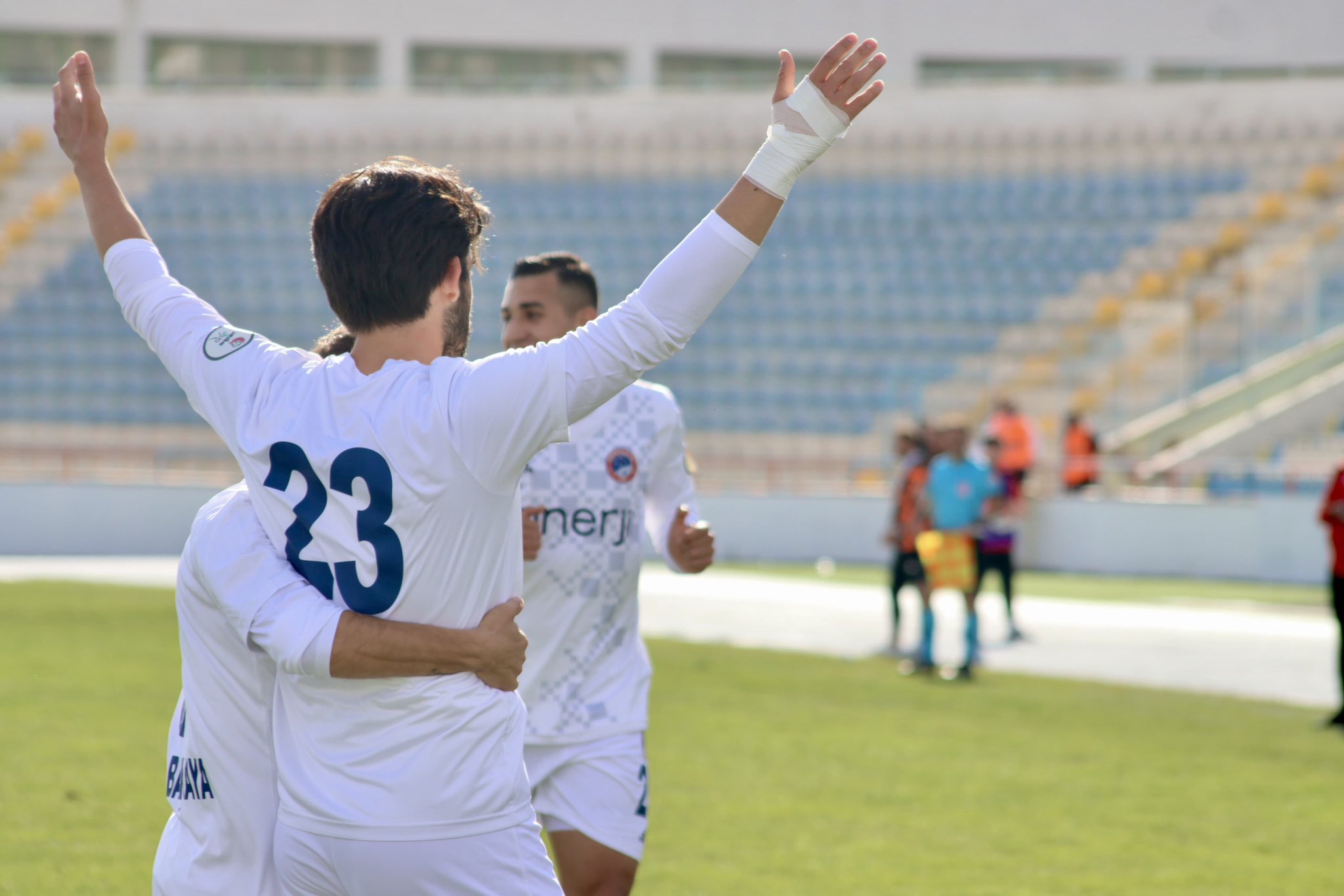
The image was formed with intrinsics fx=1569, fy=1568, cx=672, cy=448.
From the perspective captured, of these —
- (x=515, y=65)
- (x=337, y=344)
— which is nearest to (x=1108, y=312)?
(x=515, y=65)

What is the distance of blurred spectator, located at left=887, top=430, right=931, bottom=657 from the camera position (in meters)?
11.6

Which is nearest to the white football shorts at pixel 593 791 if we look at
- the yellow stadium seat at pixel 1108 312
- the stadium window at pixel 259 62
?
the yellow stadium seat at pixel 1108 312

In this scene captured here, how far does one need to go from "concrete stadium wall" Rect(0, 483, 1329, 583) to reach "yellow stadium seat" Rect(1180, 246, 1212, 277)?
17.2 ft

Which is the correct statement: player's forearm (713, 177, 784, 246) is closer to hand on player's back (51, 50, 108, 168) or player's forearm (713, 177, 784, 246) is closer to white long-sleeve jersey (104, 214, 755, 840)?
white long-sleeve jersey (104, 214, 755, 840)

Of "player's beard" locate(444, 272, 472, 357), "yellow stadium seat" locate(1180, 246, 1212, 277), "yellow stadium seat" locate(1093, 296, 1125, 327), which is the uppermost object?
"yellow stadium seat" locate(1180, 246, 1212, 277)

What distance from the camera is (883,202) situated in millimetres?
24812

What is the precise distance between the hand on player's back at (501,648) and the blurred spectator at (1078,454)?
57.7ft

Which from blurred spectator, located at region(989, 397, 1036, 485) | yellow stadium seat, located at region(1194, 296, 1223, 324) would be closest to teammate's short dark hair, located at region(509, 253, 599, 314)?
blurred spectator, located at region(989, 397, 1036, 485)

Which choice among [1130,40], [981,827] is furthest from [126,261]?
[1130,40]

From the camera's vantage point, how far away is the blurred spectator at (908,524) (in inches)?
455

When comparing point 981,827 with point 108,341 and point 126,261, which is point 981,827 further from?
point 108,341

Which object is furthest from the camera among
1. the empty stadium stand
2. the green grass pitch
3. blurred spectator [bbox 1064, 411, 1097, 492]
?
the empty stadium stand

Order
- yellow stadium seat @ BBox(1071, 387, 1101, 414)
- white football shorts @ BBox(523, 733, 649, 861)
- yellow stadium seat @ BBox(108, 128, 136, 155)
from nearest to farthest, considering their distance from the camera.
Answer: white football shorts @ BBox(523, 733, 649, 861), yellow stadium seat @ BBox(1071, 387, 1101, 414), yellow stadium seat @ BBox(108, 128, 136, 155)

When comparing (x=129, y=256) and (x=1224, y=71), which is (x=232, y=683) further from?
(x=1224, y=71)
